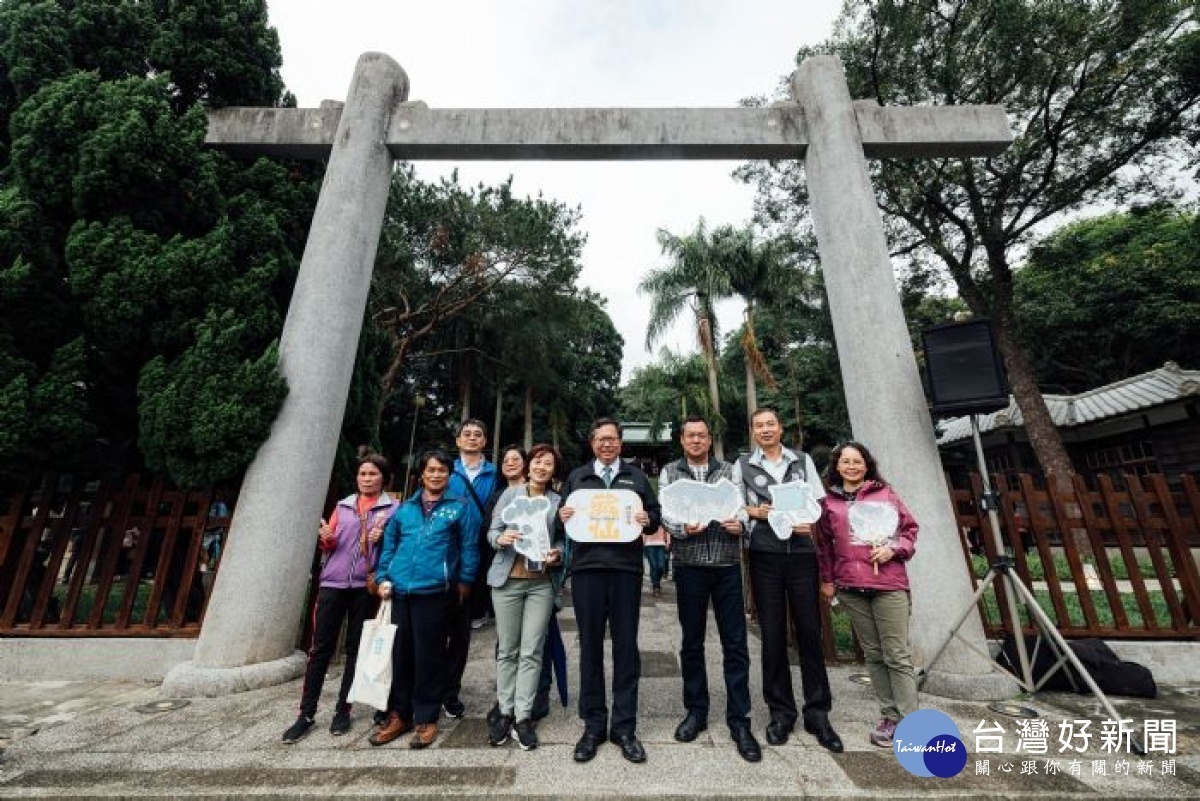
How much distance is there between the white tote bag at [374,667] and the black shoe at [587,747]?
3.82ft

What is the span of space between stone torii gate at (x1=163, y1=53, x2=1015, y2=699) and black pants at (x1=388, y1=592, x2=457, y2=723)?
1852 mm

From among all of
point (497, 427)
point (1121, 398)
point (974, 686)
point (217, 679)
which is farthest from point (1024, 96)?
point (497, 427)

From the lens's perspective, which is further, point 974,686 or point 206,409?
point 206,409

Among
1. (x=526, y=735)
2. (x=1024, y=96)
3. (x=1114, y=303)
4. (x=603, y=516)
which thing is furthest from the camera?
(x=1114, y=303)

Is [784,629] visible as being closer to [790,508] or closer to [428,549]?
[790,508]

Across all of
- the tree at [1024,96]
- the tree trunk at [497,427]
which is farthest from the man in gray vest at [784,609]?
the tree trunk at [497,427]

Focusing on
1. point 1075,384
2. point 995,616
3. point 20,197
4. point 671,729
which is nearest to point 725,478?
point 671,729

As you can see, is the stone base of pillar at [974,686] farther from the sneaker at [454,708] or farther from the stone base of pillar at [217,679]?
the stone base of pillar at [217,679]

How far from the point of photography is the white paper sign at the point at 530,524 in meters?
3.12

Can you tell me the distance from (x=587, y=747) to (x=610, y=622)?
652 millimetres

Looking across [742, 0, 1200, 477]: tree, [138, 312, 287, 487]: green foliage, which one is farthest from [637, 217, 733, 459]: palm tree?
[138, 312, 287, 487]: green foliage

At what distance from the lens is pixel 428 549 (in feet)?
10.4

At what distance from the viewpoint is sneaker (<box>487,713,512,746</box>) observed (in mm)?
2973

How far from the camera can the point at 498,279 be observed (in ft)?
45.8
